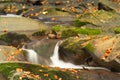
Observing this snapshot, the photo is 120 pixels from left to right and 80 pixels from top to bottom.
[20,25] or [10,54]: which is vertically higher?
[10,54]

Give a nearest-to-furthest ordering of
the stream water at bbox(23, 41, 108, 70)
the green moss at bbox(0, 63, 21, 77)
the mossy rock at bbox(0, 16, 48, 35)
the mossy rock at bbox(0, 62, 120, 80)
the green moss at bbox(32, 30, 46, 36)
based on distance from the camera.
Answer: the mossy rock at bbox(0, 62, 120, 80) < the green moss at bbox(0, 63, 21, 77) < the stream water at bbox(23, 41, 108, 70) < the green moss at bbox(32, 30, 46, 36) < the mossy rock at bbox(0, 16, 48, 35)

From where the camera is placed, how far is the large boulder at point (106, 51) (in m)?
10.0

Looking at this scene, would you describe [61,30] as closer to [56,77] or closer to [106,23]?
[106,23]

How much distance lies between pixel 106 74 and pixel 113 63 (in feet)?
1.33

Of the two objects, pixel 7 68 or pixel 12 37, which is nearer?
pixel 7 68

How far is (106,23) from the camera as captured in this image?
15.4m

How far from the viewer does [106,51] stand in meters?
10.2

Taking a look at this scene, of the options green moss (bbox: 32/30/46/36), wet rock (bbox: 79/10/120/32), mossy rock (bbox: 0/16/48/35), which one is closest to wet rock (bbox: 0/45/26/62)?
green moss (bbox: 32/30/46/36)

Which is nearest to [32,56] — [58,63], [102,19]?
[58,63]

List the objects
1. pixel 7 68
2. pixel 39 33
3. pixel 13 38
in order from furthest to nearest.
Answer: pixel 39 33 < pixel 13 38 < pixel 7 68

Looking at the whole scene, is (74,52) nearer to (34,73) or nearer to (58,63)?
(58,63)

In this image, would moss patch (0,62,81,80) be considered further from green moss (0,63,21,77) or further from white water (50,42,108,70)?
white water (50,42,108,70)

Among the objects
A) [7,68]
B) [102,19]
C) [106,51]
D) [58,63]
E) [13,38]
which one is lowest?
[58,63]

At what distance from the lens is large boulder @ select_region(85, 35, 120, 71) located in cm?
1001
